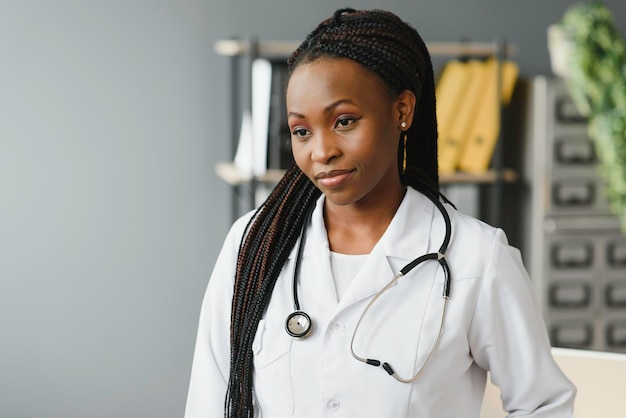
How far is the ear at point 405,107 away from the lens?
1055 millimetres

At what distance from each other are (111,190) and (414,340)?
2405mm

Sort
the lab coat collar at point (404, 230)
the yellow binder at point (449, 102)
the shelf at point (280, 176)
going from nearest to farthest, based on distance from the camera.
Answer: the lab coat collar at point (404, 230), the shelf at point (280, 176), the yellow binder at point (449, 102)

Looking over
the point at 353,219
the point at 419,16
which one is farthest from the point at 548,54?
the point at 353,219

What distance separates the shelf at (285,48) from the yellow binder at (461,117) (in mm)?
73

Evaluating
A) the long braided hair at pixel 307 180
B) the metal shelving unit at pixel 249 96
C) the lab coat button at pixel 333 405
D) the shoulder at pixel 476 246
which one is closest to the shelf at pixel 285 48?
the metal shelving unit at pixel 249 96

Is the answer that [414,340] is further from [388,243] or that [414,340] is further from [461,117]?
[461,117]

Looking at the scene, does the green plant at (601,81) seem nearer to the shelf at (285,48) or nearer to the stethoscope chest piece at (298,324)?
the shelf at (285,48)

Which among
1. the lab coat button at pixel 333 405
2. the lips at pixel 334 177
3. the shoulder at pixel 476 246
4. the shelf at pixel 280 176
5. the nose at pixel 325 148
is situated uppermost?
the shelf at pixel 280 176

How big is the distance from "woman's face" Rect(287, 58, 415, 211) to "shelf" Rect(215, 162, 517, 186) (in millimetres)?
1972

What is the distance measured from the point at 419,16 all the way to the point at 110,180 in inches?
54.7

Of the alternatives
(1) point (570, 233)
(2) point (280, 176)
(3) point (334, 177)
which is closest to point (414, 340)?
(3) point (334, 177)

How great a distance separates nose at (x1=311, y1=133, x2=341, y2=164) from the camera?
3.26 ft

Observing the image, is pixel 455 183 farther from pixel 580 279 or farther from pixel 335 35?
pixel 335 35

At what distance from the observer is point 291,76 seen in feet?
3.40
